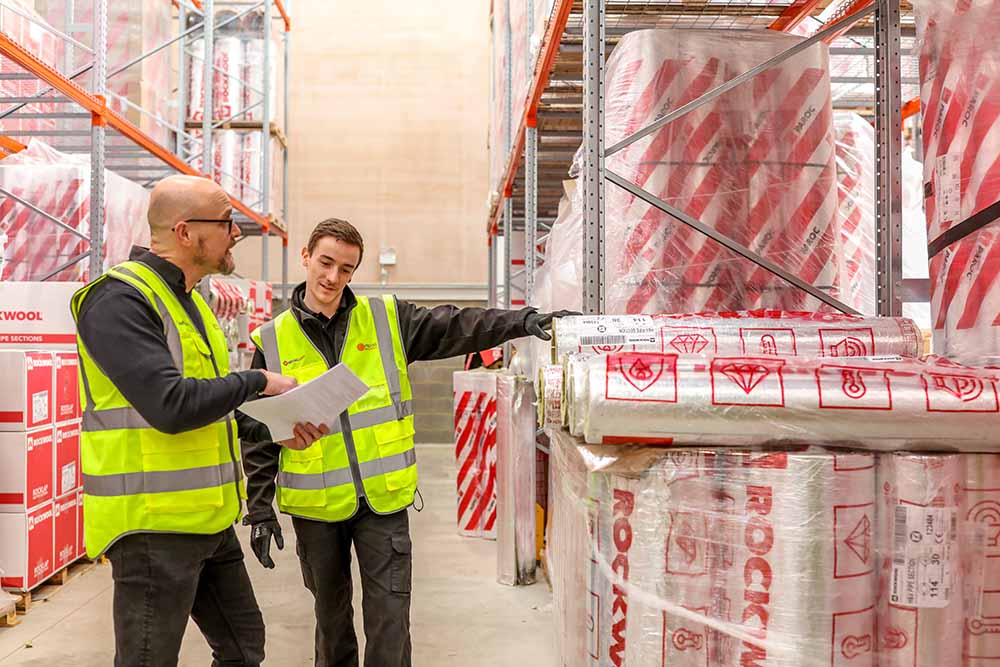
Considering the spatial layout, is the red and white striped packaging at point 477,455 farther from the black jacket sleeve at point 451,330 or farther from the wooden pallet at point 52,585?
the black jacket sleeve at point 451,330

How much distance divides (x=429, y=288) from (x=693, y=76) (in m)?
9.86

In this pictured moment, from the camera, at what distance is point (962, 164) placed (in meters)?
2.11

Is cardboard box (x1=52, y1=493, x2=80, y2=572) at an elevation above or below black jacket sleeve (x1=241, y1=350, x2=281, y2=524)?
below

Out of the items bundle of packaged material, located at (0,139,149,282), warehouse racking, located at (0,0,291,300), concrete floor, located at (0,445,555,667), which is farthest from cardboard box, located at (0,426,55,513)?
bundle of packaged material, located at (0,139,149,282)

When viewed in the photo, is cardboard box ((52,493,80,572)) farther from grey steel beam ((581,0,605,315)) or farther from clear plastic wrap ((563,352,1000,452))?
clear plastic wrap ((563,352,1000,452))

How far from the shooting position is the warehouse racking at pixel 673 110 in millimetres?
2793

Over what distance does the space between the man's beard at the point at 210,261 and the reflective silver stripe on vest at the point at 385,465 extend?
2.75ft

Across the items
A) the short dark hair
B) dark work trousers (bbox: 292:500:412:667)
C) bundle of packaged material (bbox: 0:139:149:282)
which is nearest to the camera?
dark work trousers (bbox: 292:500:412:667)

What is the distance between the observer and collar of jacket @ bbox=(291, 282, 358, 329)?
3.08m

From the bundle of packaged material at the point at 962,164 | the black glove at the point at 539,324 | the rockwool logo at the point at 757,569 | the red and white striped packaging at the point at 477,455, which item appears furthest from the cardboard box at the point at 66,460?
the bundle of packaged material at the point at 962,164

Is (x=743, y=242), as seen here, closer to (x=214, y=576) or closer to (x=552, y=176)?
(x=214, y=576)

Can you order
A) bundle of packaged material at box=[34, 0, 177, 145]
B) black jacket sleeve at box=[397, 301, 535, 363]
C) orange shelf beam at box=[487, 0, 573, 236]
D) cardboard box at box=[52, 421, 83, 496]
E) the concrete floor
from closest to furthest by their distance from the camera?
black jacket sleeve at box=[397, 301, 535, 363] < orange shelf beam at box=[487, 0, 573, 236] < the concrete floor < cardboard box at box=[52, 421, 83, 496] < bundle of packaged material at box=[34, 0, 177, 145]

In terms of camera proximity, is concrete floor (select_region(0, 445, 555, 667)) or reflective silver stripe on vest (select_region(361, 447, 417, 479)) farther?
concrete floor (select_region(0, 445, 555, 667))

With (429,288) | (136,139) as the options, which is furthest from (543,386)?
(429,288)
